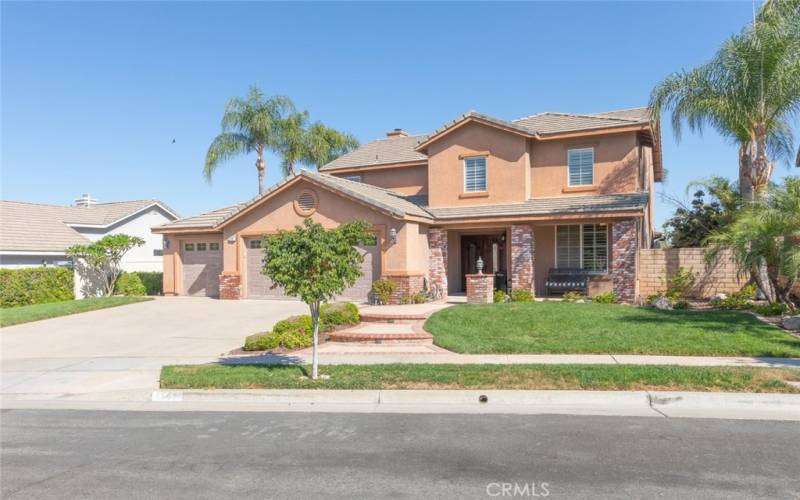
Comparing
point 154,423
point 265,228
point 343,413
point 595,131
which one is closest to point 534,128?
point 595,131

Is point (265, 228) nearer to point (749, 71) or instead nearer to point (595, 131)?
point (595, 131)

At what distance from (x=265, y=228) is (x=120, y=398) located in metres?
12.6

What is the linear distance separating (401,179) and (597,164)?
8.57 metres

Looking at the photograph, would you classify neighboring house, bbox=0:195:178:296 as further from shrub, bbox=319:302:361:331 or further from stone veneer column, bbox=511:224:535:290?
stone veneer column, bbox=511:224:535:290

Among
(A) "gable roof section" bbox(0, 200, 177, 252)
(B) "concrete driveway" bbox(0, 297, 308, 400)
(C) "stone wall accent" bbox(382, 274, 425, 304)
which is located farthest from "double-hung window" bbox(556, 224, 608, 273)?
(A) "gable roof section" bbox(0, 200, 177, 252)

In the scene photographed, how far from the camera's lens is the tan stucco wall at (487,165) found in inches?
808

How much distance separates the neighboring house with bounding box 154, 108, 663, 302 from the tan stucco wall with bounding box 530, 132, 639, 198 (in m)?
0.04

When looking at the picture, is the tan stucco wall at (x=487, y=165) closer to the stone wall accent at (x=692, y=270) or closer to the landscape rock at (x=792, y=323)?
the stone wall accent at (x=692, y=270)

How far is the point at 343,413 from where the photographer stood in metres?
7.79

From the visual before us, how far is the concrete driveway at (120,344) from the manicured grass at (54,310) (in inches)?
16.9

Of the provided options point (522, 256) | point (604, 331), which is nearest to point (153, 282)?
point (522, 256)

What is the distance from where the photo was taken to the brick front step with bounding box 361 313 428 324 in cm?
1486

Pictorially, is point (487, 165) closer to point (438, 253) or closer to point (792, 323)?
point (438, 253)

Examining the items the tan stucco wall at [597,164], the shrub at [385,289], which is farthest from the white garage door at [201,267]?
the tan stucco wall at [597,164]
